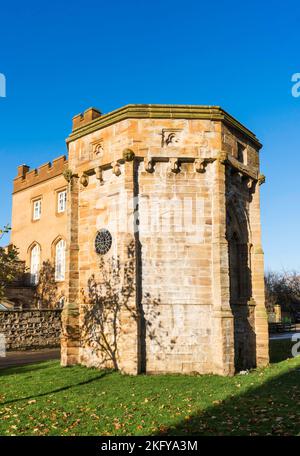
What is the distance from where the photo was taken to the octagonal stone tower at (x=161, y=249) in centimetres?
1394

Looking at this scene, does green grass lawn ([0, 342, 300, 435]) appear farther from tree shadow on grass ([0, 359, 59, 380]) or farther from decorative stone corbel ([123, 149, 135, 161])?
decorative stone corbel ([123, 149, 135, 161])

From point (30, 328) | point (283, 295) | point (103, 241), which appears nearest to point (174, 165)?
point (103, 241)

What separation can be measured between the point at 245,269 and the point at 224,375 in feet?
15.3

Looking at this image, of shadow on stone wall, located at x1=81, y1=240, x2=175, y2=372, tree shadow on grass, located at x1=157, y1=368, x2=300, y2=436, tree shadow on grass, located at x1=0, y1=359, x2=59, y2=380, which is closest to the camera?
tree shadow on grass, located at x1=157, y1=368, x2=300, y2=436

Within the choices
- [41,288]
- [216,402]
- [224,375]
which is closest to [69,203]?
[224,375]

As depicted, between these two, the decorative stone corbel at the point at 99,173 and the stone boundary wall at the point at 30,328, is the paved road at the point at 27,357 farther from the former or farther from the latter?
the decorative stone corbel at the point at 99,173

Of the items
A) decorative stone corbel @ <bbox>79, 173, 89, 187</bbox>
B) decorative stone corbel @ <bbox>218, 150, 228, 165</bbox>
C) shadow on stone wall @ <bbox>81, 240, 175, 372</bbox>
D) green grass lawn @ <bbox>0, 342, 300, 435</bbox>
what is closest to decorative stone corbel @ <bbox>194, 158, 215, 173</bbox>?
decorative stone corbel @ <bbox>218, 150, 228, 165</bbox>

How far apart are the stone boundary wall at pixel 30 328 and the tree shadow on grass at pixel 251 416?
48.2ft

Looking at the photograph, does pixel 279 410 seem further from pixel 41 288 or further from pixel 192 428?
pixel 41 288

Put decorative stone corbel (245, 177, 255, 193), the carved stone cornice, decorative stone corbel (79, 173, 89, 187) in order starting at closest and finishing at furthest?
1. the carved stone cornice
2. decorative stone corbel (79, 173, 89, 187)
3. decorative stone corbel (245, 177, 255, 193)

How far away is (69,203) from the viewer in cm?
1673

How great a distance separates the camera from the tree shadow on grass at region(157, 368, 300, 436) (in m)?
7.69

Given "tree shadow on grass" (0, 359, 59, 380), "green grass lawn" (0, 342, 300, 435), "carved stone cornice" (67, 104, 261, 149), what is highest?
"carved stone cornice" (67, 104, 261, 149)

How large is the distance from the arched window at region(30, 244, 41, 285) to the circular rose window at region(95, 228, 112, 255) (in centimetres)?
1997
